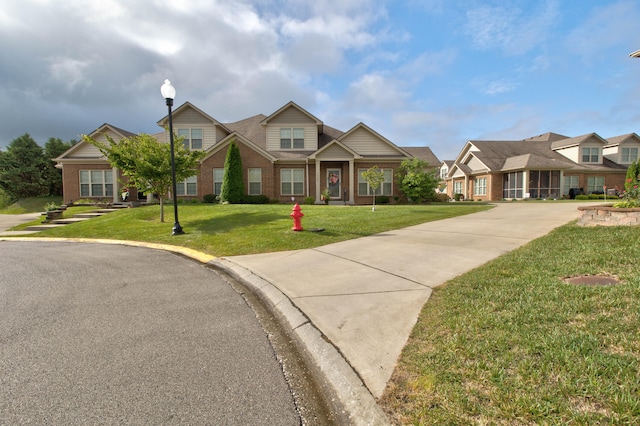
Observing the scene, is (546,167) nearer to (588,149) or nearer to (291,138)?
(588,149)

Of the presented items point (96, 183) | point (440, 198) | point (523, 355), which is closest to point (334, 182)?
point (440, 198)

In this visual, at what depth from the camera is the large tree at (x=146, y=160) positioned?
41.0 feet

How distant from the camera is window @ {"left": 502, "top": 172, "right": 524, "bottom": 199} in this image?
2912 cm

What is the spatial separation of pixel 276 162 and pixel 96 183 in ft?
44.5

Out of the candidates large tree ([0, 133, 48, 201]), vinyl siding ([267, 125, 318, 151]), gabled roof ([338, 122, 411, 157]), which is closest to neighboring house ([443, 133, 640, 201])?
gabled roof ([338, 122, 411, 157])

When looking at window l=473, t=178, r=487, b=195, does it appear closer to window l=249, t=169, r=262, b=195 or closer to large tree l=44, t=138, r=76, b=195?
window l=249, t=169, r=262, b=195

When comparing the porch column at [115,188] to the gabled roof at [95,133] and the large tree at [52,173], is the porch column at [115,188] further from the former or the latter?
the large tree at [52,173]

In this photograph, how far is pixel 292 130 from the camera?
880 inches

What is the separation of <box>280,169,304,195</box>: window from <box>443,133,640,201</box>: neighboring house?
68.4 feet

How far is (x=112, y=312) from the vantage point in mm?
4059

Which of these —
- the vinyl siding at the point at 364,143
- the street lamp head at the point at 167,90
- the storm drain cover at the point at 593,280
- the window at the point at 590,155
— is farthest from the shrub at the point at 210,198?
the window at the point at 590,155

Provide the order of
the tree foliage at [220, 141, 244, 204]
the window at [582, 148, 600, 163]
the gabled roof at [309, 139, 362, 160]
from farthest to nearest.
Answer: the window at [582, 148, 600, 163] → the gabled roof at [309, 139, 362, 160] → the tree foliage at [220, 141, 244, 204]

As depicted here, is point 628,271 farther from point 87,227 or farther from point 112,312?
point 87,227

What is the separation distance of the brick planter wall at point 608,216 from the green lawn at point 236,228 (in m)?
4.84
